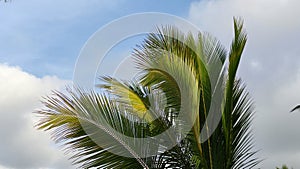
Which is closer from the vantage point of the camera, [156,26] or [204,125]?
[204,125]

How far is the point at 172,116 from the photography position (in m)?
7.46

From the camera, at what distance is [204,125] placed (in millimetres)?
7121

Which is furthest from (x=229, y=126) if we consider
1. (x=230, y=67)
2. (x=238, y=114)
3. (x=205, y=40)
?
(x=205, y=40)

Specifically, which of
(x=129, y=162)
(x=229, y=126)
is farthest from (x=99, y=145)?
(x=229, y=126)

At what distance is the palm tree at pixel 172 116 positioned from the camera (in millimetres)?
7043

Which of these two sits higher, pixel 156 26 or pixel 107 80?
pixel 156 26

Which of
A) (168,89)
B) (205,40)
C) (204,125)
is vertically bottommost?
(204,125)

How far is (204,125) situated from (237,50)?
106 centimetres

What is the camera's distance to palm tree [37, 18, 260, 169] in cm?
704

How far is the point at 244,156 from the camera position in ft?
24.0

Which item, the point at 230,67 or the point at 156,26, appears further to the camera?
the point at 156,26

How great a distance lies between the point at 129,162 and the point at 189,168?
32.2 inches

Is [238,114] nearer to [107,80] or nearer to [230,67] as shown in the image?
Result: [230,67]

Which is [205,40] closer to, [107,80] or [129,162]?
[107,80]
